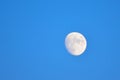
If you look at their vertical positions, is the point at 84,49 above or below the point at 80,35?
below

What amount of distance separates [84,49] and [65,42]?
1.34 ft

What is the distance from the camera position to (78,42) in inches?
123

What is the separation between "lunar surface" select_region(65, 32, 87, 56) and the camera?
313cm

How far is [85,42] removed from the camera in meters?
3.24

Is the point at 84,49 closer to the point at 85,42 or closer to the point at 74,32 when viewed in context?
the point at 85,42

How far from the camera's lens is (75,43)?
3.13 metres

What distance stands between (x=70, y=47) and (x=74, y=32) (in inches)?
13.4

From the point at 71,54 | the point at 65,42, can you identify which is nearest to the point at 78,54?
the point at 71,54

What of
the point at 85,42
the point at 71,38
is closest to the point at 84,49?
the point at 85,42

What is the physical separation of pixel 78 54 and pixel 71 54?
151 millimetres

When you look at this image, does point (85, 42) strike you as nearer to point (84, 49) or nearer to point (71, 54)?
point (84, 49)

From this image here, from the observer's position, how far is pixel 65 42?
128 inches

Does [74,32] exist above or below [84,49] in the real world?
above

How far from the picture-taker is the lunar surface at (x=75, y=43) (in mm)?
3127
